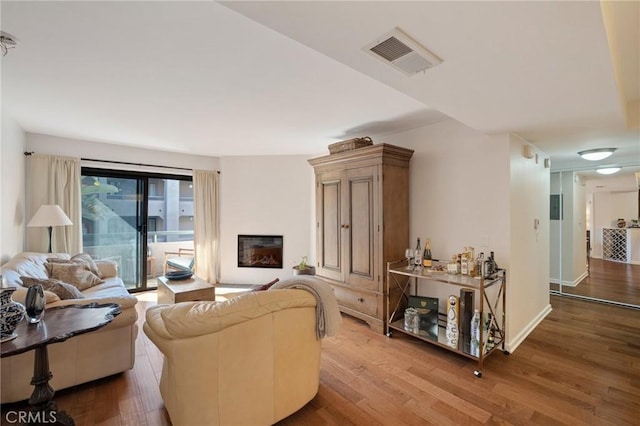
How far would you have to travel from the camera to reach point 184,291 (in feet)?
10.5

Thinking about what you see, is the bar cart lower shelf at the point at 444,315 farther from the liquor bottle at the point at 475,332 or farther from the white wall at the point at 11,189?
the white wall at the point at 11,189

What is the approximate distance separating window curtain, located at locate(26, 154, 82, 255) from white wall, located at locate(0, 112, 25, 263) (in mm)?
122

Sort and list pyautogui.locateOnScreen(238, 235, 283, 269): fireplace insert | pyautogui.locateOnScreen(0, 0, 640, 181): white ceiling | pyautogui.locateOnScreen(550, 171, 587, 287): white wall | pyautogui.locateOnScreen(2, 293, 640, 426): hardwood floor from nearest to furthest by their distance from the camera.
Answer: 1. pyautogui.locateOnScreen(0, 0, 640, 181): white ceiling
2. pyautogui.locateOnScreen(2, 293, 640, 426): hardwood floor
3. pyautogui.locateOnScreen(550, 171, 587, 287): white wall
4. pyautogui.locateOnScreen(238, 235, 283, 269): fireplace insert

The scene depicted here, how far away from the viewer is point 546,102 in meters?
2.07

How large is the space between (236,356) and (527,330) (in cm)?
325

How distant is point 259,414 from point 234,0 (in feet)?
7.02

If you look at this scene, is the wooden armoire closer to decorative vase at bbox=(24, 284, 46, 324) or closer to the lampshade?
decorative vase at bbox=(24, 284, 46, 324)

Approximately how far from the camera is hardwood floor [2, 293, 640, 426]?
1.93 meters

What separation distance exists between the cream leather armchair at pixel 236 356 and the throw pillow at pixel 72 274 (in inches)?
87.6

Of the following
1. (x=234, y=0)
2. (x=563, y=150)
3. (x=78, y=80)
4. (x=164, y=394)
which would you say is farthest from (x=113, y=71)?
(x=563, y=150)

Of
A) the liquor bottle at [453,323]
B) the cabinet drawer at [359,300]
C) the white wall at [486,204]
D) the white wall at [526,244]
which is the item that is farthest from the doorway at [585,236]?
the cabinet drawer at [359,300]

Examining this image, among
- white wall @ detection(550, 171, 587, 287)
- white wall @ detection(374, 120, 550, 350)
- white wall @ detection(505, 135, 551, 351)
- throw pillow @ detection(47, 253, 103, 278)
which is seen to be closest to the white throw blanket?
white wall @ detection(374, 120, 550, 350)

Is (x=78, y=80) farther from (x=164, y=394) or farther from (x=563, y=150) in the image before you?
(x=563, y=150)

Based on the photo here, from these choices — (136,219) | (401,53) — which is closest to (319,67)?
(401,53)
